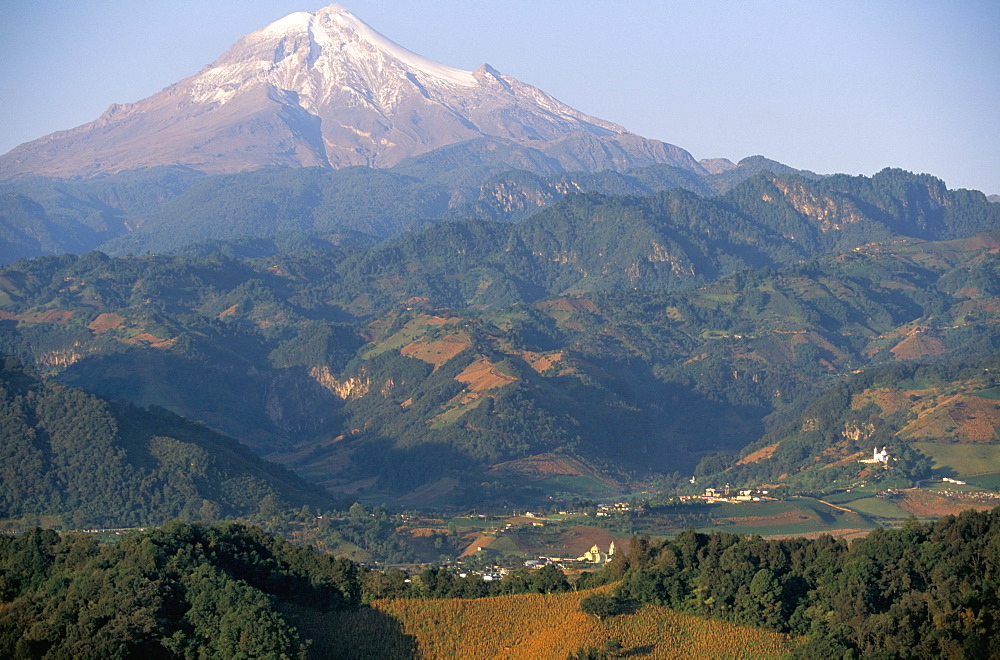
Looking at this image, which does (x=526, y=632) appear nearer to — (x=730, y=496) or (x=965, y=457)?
(x=730, y=496)

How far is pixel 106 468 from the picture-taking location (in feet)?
489

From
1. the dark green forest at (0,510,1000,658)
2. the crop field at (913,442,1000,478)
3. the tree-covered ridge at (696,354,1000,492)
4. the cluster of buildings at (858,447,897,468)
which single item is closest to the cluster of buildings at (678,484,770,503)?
the tree-covered ridge at (696,354,1000,492)

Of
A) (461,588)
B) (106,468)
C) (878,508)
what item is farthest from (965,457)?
(461,588)

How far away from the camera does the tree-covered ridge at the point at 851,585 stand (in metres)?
70.1

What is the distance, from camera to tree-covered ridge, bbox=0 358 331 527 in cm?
14400

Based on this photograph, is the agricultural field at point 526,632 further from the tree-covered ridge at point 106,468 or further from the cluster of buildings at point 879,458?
the cluster of buildings at point 879,458

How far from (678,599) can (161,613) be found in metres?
24.2

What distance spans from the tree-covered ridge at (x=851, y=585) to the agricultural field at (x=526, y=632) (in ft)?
5.59

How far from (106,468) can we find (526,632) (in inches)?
3273

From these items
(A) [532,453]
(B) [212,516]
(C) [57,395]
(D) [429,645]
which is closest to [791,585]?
(D) [429,645]

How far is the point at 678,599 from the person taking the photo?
78.4 meters

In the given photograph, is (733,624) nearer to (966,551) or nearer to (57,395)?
(966,551)

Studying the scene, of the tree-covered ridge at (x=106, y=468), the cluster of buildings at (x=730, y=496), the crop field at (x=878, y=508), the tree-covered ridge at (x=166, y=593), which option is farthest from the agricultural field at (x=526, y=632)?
the cluster of buildings at (x=730, y=496)

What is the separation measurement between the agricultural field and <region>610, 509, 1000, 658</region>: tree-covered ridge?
1702 millimetres
